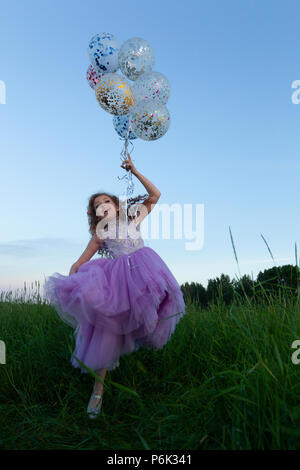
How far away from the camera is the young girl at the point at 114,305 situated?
11.0ft

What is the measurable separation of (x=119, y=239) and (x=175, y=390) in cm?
159

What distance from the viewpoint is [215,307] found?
202 inches

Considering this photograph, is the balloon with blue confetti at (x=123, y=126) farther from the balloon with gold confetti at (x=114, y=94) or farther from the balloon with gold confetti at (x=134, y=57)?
the balloon with gold confetti at (x=134, y=57)

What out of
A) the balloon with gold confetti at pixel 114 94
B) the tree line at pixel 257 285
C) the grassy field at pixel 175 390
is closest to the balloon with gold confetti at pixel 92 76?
the balloon with gold confetti at pixel 114 94

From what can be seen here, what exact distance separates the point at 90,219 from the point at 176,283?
1.46m

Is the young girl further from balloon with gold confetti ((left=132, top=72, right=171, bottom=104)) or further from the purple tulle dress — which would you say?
balloon with gold confetti ((left=132, top=72, right=171, bottom=104))

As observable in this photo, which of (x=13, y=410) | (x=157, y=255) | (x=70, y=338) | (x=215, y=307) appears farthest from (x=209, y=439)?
(x=215, y=307)

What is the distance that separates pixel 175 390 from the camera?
3.61 m

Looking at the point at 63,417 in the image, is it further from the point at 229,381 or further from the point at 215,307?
the point at 215,307

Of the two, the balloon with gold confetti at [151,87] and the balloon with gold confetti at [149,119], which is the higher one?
the balloon with gold confetti at [151,87]

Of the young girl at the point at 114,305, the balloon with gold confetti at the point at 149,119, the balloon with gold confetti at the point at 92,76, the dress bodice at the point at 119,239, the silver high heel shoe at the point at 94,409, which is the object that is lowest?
the silver high heel shoe at the point at 94,409

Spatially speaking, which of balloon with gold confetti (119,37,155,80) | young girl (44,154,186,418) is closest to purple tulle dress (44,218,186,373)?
young girl (44,154,186,418)

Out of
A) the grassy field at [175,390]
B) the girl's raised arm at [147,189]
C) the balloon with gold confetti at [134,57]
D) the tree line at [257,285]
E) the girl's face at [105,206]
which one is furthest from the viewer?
the balloon with gold confetti at [134,57]

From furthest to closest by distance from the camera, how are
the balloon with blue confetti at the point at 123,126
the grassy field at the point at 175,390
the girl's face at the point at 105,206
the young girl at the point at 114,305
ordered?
the balloon with blue confetti at the point at 123,126, the girl's face at the point at 105,206, the young girl at the point at 114,305, the grassy field at the point at 175,390
